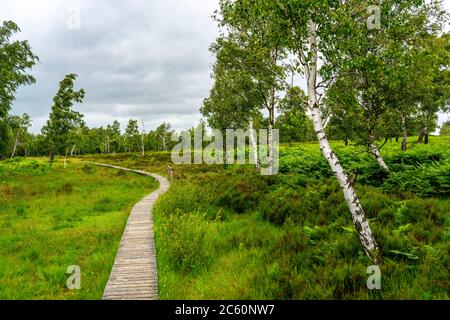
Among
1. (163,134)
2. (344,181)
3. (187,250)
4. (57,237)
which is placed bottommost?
(57,237)

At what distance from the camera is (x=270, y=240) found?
34.5ft

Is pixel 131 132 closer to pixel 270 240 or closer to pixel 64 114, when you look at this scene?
pixel 64 114

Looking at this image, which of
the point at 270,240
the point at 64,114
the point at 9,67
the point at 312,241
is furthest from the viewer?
the point at 64,114

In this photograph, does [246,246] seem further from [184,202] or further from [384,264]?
[184,202]

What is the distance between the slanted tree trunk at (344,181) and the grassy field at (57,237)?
6141mm

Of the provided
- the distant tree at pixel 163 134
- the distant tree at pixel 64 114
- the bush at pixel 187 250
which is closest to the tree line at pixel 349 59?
the bush at pixel 187 250

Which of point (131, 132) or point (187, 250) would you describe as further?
point (131, 132)

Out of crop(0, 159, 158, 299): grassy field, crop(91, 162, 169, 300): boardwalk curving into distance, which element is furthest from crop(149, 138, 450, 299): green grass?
crop(0, 159, 158, 299): grassy field

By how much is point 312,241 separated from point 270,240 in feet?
4.86

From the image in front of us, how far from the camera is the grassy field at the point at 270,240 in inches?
281

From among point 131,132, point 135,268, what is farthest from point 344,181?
point 131,132

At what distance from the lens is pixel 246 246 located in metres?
10.5
